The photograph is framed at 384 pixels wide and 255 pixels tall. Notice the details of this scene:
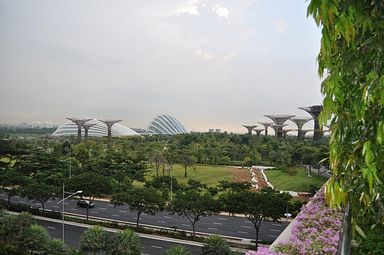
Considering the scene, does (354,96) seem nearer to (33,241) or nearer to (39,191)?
(33,241)

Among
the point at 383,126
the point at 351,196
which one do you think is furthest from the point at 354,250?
the point at 383,126

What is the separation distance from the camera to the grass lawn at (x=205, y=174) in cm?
3572

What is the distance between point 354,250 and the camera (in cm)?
538

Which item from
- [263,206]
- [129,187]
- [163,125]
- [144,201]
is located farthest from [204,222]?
[163,125]

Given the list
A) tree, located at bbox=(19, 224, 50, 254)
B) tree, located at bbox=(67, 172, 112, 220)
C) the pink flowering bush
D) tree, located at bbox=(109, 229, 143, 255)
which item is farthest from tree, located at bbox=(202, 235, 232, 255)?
tree, located at bbox=(67, 172, 112, 220)

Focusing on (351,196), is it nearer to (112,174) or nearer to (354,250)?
(354,250)

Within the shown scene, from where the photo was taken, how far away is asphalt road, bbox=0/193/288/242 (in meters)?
21.2

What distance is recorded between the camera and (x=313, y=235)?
6.05m

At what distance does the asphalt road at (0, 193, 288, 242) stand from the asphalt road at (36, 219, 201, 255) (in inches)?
105

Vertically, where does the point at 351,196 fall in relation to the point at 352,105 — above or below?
below

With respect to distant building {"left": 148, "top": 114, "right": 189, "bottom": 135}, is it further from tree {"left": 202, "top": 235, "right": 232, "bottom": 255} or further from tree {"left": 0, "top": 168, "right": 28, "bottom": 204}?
tree {"left": 202, "top": 235, "right": 232, "bottom": 255}

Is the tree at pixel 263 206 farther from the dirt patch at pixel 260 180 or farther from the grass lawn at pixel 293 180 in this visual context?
the grass lawn at pixel 293 180

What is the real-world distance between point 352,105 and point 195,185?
29.1 meters

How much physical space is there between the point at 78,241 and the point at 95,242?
5.08m
